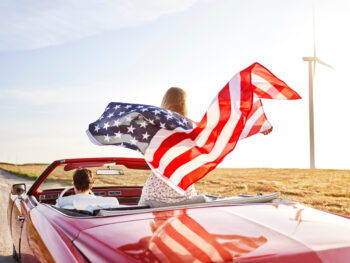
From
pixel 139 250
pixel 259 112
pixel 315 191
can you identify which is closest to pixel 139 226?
pixel 139 250

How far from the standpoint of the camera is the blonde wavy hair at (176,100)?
350 centimetres

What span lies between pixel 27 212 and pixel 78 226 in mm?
1768

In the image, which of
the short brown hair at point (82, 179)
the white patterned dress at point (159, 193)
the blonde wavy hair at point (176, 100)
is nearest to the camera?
the white patterned dress at point (159, 193)

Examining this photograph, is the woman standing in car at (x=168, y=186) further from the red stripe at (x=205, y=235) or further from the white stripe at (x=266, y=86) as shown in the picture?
the red stripe at (x=205, y=235)

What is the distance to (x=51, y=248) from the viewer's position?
103 inches

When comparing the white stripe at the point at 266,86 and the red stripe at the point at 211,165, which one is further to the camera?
the white stripe at the point at 266,86

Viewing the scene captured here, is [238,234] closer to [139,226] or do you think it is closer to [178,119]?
[139,226]

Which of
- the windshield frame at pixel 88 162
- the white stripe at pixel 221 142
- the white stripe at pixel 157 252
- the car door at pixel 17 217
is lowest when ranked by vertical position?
the car door at pixel 17 217

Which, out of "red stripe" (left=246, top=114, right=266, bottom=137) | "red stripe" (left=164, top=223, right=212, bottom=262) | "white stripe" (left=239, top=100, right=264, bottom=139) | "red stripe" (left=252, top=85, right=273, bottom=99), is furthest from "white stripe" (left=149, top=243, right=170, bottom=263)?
"red stripe" (left=252, top=85, right=273, bottom=99)

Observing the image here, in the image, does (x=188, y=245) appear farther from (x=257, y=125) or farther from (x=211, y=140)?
(x=257, y=125)

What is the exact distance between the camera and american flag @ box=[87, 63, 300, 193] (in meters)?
3.31

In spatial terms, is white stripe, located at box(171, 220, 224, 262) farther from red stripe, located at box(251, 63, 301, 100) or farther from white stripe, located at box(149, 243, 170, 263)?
red stripe, located at box(251, 63, 301, 100)

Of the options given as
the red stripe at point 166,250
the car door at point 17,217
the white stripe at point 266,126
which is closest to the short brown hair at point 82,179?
the car door at point 17,217

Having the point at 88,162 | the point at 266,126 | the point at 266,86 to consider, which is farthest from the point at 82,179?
the point at 266,86
